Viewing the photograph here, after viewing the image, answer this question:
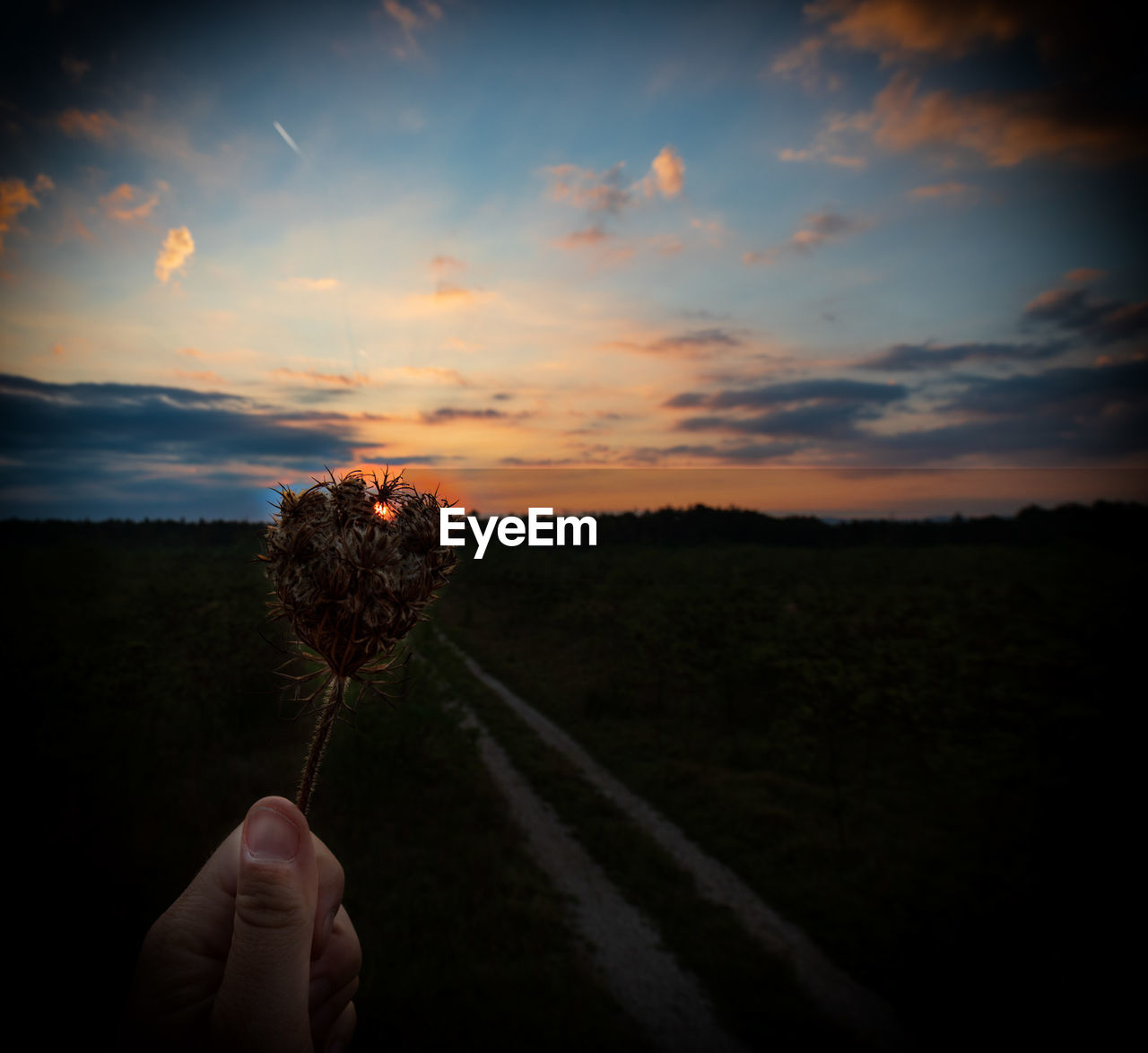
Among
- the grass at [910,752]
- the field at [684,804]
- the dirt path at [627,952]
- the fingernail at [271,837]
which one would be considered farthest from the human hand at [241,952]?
the grass at [910,752]

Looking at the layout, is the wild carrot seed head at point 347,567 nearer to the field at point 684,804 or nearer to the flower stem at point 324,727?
the flower stem at point 324,727

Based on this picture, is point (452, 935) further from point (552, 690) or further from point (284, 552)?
point (552, 690)

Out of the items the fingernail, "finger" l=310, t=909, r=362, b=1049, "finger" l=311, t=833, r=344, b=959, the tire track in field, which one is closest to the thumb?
the fingernail

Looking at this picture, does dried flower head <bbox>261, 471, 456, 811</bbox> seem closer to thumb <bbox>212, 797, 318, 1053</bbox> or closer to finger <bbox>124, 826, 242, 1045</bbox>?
thumb <bbox>212, 797, 318, 1053</bbox>

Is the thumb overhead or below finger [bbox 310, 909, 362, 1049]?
overhead

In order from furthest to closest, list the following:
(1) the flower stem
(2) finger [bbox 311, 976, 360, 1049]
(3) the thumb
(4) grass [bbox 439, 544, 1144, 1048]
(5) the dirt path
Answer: (4) grass [bbox 439, 544, 1144, 1048] → (5) the dirt path → (2) finger [bbox 311, 976, 360, 1049] → (3) the thumb → (1) the flower stem

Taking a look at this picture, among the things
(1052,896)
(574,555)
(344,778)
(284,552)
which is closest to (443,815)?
(344,778)

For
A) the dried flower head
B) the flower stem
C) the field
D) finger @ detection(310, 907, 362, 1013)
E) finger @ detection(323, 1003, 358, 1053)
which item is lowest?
the field

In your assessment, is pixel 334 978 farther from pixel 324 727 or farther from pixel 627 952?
pixel 627 952
